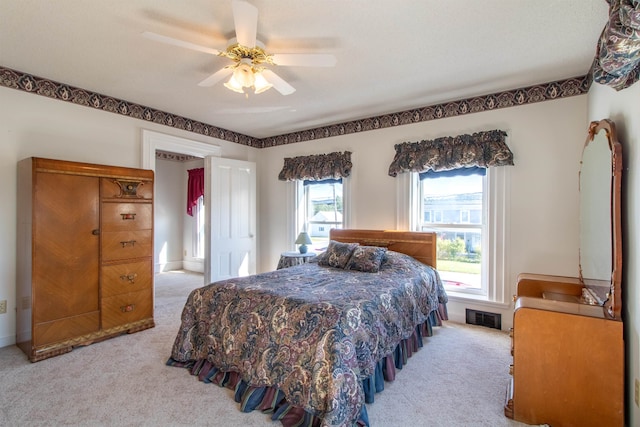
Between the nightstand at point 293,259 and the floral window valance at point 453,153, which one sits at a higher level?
the floral window valance at point 453,153

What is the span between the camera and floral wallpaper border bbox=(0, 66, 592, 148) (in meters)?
2.94

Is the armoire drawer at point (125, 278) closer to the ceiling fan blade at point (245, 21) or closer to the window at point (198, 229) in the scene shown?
the ceiling fan blade at point (245, 21)

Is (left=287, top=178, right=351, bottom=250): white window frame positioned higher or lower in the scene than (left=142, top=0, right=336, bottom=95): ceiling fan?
lower

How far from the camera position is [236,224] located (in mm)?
4688

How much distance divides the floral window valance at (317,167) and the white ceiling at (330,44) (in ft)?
3.27

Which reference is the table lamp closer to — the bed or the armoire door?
the bed

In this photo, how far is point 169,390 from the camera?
2.20 metres

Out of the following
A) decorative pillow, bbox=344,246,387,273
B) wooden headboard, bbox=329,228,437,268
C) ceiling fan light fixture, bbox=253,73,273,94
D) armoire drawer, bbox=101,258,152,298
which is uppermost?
ceiling fan light fixture, bbox=253,73,273,94

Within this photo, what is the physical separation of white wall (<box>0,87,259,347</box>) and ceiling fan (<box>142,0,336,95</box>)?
179 centimetres

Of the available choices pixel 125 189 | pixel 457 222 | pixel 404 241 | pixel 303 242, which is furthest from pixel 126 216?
pixel 457 222

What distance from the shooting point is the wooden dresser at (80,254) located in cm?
267

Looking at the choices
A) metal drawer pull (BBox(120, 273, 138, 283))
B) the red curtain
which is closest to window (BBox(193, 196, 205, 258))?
the red curtain

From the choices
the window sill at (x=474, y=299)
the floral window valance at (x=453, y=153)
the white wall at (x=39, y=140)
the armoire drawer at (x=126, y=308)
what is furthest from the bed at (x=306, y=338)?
the white wall at (x=39, y=140)

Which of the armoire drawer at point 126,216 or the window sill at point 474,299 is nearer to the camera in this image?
the armoire drawer at point 126,216
